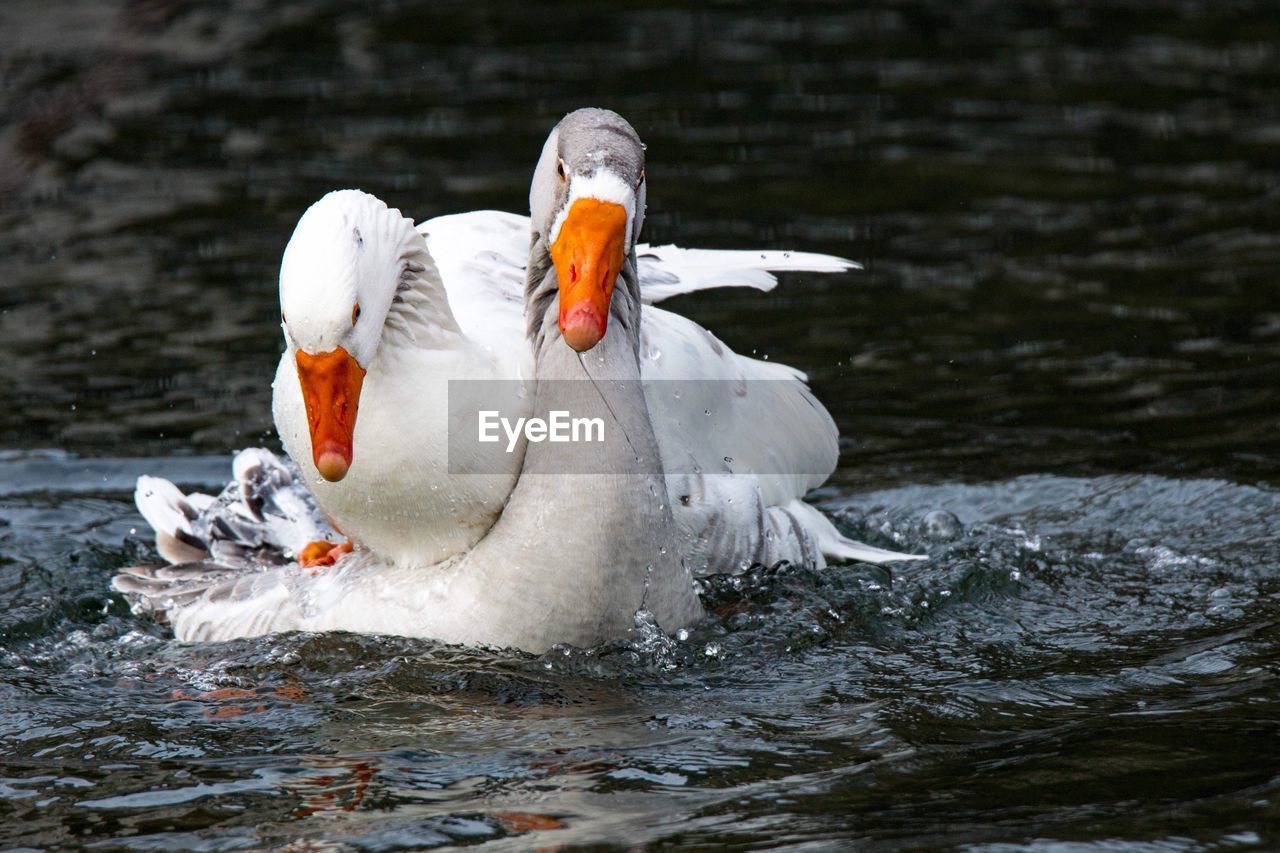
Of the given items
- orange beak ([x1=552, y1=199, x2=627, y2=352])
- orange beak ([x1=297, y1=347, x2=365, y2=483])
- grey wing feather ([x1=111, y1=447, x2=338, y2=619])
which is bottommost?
grey wing feather ([x1=111, y1=447, x2=338, y2=619])

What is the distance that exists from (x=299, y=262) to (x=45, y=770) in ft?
5.89

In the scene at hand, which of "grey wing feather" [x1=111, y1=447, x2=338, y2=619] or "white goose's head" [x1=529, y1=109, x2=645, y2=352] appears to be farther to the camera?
"grey wing feather" [x1=111, y1=447, x2=338, y2=619]

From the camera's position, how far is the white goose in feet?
18.9

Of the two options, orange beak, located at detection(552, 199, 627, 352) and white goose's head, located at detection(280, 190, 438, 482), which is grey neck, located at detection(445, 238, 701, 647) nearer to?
orange beak, located at detection(552, 199, 627, 352)

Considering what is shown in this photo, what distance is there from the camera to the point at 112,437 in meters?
9.98

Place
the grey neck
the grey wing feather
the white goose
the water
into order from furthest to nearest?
1. the grey wing feather
2. the grey neck
3. the white goose
4. the water

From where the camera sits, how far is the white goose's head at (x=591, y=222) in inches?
223

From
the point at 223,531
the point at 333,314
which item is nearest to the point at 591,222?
the point at 333,314

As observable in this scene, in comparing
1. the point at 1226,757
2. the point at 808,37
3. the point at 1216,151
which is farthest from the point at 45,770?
the point at 808,37

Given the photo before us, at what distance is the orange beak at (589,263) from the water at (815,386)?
1296 mm

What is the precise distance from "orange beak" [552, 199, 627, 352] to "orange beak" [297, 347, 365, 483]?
0.72 m

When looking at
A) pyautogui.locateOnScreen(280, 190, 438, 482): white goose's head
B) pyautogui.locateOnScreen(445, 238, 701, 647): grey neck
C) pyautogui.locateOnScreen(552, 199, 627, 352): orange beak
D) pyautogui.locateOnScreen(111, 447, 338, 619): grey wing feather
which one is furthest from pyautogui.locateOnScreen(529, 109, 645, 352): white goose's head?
pyautogui.locateOnScreen(111, 447, 338, 619): grey wing feather

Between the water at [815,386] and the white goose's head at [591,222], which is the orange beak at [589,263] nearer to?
the white goose's head at [591,222]

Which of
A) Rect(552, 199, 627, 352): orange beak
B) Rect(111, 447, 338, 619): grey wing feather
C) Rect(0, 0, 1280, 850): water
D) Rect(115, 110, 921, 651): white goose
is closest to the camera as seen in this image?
Rect(0, 0, 1280, 850): water
